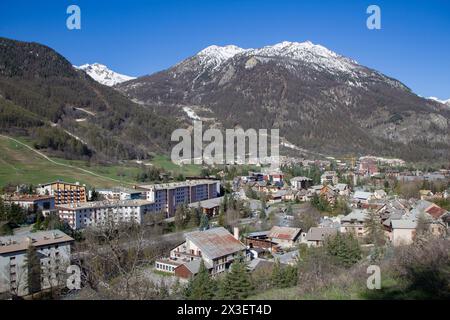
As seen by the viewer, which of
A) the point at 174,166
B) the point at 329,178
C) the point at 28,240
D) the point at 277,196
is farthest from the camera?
the point at 174,166

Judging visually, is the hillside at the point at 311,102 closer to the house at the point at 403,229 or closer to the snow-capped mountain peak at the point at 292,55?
the snow-capped mountain peak at the point at 292,55

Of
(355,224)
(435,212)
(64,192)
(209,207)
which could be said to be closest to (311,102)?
(209,207)

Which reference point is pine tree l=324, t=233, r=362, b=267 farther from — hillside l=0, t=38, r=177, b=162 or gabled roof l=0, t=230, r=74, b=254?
hillside l=0, t=38, r=177, b=162

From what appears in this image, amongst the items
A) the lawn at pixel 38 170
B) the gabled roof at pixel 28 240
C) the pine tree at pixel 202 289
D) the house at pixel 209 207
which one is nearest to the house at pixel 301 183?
the house at pixel 209 207

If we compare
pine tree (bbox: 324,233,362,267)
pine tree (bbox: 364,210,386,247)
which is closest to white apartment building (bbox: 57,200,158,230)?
pine tree (bbox: 364,210,386,247)

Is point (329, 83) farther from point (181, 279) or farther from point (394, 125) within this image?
point (181, 279)

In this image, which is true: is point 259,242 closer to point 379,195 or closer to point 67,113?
point 379,195
